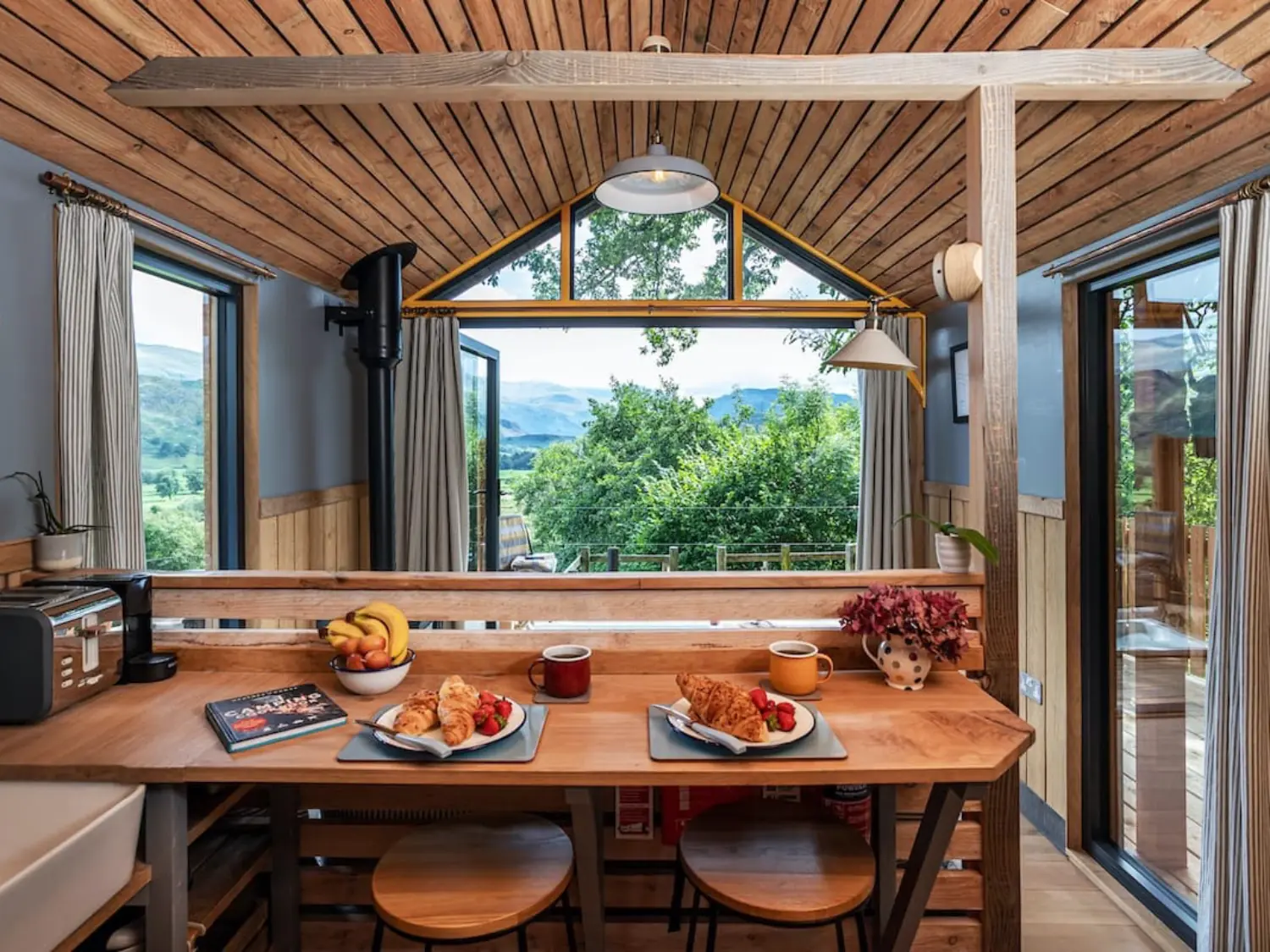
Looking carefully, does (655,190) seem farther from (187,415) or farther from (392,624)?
(187,415)

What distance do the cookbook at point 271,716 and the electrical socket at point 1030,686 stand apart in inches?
103

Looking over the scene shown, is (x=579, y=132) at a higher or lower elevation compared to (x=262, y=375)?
higher

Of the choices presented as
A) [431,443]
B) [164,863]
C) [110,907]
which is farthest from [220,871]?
[431,443]

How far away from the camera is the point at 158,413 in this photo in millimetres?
2488

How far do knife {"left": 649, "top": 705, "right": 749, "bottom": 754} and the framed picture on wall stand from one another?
8.72 ft

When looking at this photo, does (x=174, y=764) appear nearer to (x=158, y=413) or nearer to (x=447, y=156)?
(x=158, y=413)

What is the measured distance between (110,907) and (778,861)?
1.11m

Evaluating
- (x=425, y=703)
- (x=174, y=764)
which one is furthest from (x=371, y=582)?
(x=174, y=764)

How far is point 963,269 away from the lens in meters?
1.71

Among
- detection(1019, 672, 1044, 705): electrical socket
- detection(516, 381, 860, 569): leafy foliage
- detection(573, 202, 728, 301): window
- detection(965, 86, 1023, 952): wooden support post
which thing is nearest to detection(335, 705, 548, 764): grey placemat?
detection(965, 86, 1023, 952): wooden support post

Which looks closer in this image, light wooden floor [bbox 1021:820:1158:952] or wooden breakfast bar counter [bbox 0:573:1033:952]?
wooden breakfast bar counter [bbox 0:573:1033:952]

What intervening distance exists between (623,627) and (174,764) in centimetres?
112

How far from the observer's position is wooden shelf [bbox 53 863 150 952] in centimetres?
103

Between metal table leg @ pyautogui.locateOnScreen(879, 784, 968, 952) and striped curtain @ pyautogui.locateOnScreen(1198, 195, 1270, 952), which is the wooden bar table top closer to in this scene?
metal table leg @ pyautogui.locateOnScreen(879, 784, 968, 952)
